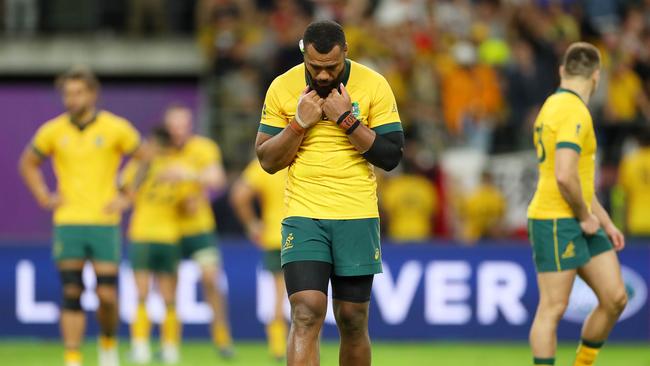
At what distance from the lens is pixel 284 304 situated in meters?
15.9

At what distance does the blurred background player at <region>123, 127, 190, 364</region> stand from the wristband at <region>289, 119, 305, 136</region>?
6.86 meters

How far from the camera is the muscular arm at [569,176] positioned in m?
9.77

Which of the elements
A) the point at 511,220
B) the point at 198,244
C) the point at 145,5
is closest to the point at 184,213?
the point at 198,244

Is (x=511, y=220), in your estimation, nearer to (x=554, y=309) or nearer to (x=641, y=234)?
(x=641, y=234)

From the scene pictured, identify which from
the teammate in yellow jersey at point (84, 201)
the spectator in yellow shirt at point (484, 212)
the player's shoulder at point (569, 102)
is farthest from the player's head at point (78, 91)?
the spectator in yellow shirt at point (484, 212)

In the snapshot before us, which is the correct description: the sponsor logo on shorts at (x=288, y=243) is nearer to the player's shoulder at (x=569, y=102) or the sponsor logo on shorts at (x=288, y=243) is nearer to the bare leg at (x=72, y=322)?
the player's shoulder at (x=569, y=102)

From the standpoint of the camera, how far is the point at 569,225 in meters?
10.1

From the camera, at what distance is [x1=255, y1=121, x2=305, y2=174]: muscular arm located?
8453 millimetres

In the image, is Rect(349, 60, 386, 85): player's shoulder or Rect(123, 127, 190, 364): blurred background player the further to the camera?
Rect(123, 127, 190, 364): blurred background player

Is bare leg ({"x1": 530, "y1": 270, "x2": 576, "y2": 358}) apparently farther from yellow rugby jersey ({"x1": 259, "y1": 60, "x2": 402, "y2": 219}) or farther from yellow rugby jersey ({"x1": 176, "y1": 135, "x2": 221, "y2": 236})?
yellow rugby jersey ({"x1": 176, "y1": 135, "x2": 221, "y2": 236})

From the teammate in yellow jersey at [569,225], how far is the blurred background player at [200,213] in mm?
5823

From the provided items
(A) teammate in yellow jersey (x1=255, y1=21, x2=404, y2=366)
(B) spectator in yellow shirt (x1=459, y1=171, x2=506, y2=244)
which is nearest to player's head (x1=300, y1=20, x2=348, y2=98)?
(A) teammate in yellow jersey (x1=255, y1=21, x2=404, y2=366)

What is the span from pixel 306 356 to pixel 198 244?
7174 millimetres

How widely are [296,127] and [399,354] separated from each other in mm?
7523
